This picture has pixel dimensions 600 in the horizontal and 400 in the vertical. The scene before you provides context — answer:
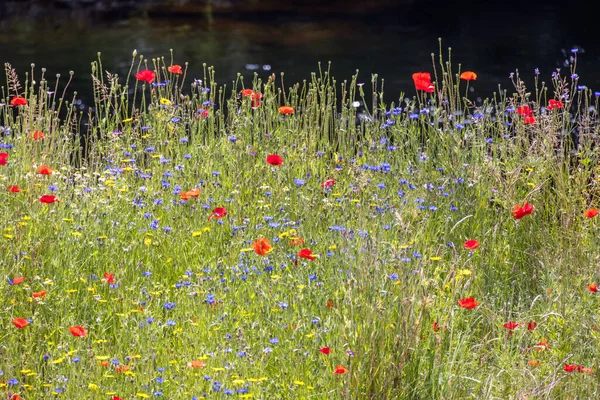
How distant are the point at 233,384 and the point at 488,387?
86cm

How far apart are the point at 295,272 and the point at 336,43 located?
12.2 meters

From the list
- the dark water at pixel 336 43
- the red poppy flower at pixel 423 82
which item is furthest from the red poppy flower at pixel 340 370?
the dark water at pixel 336 43

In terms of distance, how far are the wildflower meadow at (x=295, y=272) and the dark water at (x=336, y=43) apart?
6470 millimetres

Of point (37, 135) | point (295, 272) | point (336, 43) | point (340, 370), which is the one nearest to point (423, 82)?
point (295, 272)

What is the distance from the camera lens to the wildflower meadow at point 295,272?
281 cm

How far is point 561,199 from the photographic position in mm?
4316

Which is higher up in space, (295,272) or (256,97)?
(256,97)

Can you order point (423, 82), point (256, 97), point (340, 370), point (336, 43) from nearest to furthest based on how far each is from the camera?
point (340, 370) → point (423, 82) → point (256, 97) → point (336, 43)

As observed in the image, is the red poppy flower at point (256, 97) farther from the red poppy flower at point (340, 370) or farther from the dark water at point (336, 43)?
the dark water at point (336, 43)

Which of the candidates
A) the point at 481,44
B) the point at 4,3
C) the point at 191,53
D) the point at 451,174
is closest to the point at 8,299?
the point at 451,174

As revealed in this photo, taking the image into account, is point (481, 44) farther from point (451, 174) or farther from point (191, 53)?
point (451, 174)

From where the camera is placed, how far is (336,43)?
15.2m

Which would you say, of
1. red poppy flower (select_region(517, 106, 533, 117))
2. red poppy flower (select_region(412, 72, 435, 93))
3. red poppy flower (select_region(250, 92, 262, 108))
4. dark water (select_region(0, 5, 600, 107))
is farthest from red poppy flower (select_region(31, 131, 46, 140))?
dark water (select_region(0, 5, 600, 107))

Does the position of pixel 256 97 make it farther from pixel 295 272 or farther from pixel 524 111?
pixel 295 272
